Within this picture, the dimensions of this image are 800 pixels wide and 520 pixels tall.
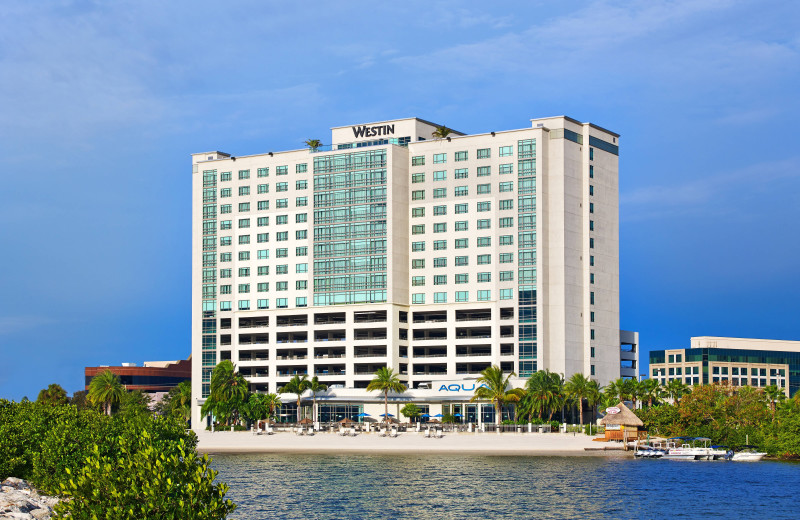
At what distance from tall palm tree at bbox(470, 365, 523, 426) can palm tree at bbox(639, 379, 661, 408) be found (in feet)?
64.6

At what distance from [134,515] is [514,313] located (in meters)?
145

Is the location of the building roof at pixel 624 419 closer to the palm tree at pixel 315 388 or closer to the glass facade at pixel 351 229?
the glass facade at pixel 351 229

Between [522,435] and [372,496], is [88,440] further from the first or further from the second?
[522,435]

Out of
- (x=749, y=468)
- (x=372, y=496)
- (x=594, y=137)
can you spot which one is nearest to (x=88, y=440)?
(x=372, y=496)

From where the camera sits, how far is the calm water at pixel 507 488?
84938 millimetres

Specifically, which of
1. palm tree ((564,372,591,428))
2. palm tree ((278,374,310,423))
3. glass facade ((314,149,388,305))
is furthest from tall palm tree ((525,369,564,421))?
palm tree ((278,374,310,423))

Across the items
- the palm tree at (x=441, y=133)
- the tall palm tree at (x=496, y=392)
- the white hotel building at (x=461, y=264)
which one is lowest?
the tall palm tree at (x=496, y=392)

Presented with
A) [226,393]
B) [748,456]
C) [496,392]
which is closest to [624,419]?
[748,456]

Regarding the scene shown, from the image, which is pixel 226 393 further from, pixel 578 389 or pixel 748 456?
pixel 748 456

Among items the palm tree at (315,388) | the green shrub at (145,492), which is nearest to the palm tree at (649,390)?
the palm tree at (315,388)

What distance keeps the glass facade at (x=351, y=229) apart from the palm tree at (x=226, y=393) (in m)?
21.3

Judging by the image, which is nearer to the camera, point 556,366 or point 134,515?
point 134,515

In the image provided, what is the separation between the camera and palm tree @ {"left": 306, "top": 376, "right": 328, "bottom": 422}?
189m

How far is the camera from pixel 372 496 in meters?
94.9
